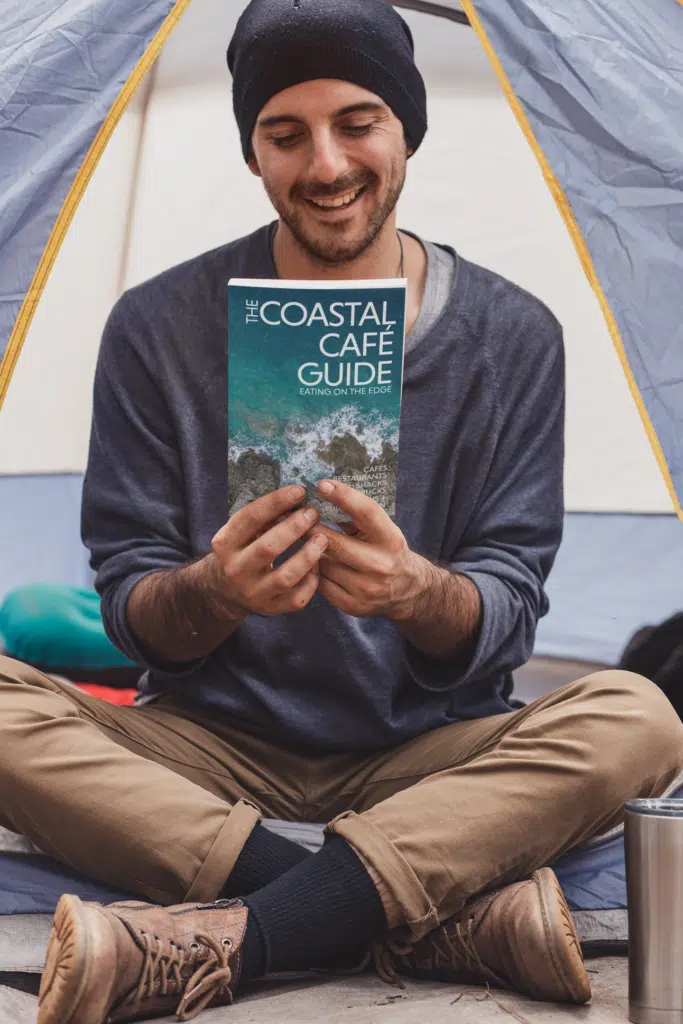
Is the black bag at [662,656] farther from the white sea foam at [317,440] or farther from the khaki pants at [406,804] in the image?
the white sea foam at [317,440]

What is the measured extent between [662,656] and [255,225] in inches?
38.9

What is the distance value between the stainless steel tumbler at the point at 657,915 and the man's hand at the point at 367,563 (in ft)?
1.04

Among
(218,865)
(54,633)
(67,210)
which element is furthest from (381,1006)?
(54,633)

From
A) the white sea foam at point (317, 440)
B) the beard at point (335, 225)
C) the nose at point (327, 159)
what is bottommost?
the white sea foam at point (317, 440)

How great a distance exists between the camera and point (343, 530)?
1318 mm

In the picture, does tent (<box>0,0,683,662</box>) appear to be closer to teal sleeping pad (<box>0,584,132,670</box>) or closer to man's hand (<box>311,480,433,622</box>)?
teal sleeping pad (<box>0,584,132,670</box>)

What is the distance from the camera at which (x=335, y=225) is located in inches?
62.5

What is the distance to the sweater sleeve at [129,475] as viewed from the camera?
159 centimetres

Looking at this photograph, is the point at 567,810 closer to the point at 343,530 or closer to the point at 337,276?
the point at 343,530

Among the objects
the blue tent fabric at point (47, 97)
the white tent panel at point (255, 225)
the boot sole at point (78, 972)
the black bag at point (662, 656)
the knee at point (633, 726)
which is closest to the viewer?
the boot sole at point (78, 972)

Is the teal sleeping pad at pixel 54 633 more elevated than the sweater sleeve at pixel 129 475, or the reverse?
the sweater sleeve at pixel 129 475

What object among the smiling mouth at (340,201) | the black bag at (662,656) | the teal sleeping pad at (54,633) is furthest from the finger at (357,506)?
the teal sleeping pad at (54,633)

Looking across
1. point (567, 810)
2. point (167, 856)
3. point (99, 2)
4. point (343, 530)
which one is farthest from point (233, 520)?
point (99, 2)

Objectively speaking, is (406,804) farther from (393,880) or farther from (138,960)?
(138,960)
